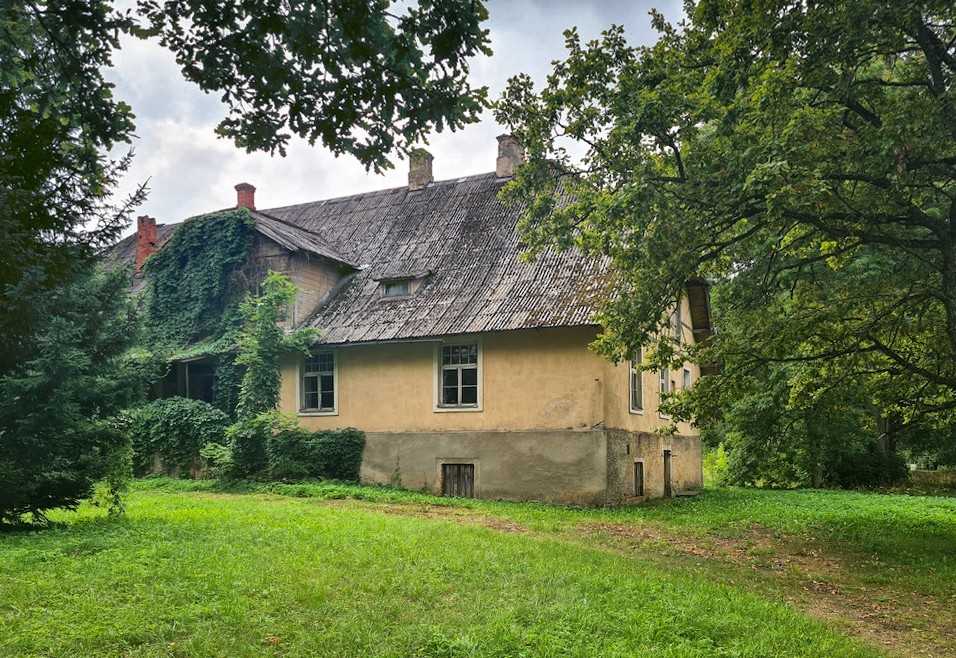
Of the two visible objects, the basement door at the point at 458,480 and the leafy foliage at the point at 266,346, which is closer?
the basement door at the point at 458,480

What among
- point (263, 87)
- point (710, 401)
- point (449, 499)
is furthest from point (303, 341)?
point (263, 87)

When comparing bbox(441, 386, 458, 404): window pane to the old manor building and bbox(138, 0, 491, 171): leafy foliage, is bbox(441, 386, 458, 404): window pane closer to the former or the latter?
the old manor building

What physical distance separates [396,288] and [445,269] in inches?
61.7

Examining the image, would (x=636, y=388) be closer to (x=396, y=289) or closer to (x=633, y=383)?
(x=633, y=383)

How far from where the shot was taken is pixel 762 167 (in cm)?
925

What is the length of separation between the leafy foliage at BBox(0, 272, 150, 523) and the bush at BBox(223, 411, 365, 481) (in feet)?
29.7

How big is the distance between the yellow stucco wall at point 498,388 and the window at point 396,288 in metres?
2.02

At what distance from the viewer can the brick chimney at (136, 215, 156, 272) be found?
2727 centimetres

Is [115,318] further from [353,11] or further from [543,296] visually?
[543,296]

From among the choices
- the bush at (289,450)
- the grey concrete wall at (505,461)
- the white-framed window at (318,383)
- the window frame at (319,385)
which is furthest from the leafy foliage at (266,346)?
the grey concrete wall at (505,461)

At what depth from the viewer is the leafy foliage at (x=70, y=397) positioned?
1009cm

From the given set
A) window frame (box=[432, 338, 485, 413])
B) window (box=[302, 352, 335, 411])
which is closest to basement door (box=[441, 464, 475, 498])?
window frame (box=[432, 338, 485, 413])

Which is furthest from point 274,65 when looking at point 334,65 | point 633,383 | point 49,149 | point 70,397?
point 633,383

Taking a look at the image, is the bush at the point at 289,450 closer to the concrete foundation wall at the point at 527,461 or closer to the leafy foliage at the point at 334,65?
the concrete foundation wall at the point at 527,461
